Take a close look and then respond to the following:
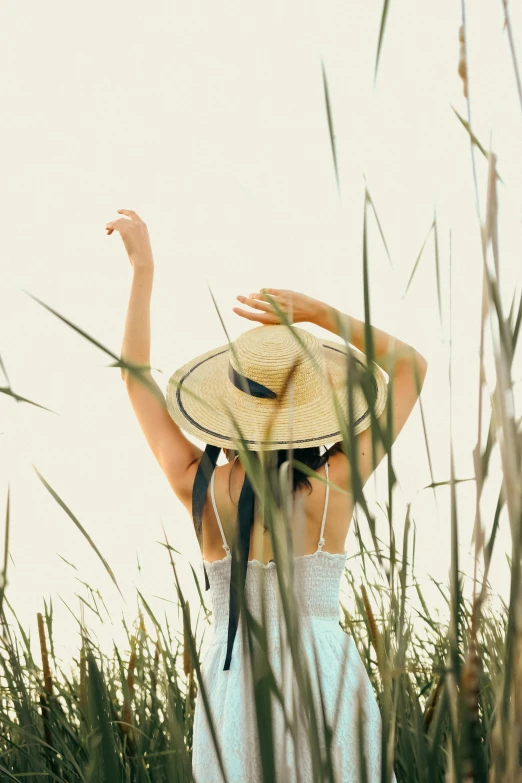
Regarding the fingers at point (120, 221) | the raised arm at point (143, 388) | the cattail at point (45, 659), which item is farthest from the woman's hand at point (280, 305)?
the cattail at point (45, 659)

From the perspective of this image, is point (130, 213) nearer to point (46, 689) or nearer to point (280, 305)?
point (280, 305)

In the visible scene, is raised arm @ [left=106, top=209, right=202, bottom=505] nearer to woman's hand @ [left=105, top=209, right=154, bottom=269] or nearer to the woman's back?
woman's hand @ [left=105, top=209, right=154, bottom=269]

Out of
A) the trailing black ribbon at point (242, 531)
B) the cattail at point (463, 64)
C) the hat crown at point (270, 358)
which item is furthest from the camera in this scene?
the hat crown at point (270, 358)

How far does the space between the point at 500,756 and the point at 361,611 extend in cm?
61

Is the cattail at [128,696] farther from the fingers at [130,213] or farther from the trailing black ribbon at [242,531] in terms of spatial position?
the fingers at [130,213]

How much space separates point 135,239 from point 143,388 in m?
0.44

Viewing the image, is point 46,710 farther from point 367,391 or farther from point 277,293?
point 367,391

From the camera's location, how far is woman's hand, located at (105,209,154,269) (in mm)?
2738

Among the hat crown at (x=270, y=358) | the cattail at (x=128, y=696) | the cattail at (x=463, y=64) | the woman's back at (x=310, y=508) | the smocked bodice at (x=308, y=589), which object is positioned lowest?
the cattail at (x=128, y=696)

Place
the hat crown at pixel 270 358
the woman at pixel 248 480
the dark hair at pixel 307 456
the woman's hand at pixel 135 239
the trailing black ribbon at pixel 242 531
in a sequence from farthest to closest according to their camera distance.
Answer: the woman's hand at pixel 135 239
the hat crown at pixel 270 358
the dark hair at pixel 307 456
the woman at pixel 248 480
the trailing black ribbon at pixel 242 531

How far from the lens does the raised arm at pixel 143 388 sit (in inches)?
99.8

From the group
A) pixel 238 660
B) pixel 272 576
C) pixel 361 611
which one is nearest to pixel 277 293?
pixel 272 576

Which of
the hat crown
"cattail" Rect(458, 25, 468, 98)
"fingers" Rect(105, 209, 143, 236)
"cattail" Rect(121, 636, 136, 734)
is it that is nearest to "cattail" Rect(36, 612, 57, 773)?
"cattail" Rect(121, 636, 136, 734)

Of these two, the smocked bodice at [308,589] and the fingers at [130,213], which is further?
the fingers at [130,213]
